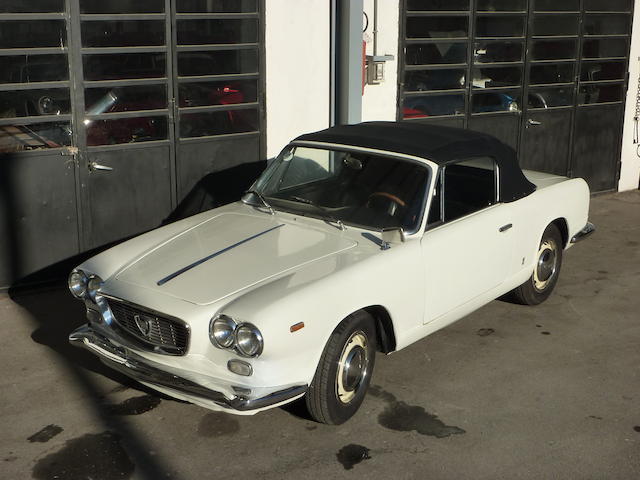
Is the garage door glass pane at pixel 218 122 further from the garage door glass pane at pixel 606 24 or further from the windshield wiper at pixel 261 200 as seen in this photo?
the garage door glass pane at pixel 606 24

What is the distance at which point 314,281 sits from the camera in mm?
5164

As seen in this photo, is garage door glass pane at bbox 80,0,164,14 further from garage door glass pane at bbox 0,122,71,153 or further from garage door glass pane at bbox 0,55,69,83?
garage door glass pane at bbox 0,122,71,153


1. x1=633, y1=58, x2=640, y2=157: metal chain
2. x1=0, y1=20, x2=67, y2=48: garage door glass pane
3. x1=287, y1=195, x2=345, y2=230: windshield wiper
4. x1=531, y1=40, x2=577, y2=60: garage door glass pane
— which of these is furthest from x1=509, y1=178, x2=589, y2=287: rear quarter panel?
x1=633, y1=58, x2=640, y2=157: metal chain

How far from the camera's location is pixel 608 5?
11383 mm

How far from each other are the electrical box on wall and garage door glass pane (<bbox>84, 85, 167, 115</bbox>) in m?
2.38

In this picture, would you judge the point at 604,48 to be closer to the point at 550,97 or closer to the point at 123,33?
the point at 550,97

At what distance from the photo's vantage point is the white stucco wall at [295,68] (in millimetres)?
8883

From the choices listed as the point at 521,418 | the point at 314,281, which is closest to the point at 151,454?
the point at 314,281

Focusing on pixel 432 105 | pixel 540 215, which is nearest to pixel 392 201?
pixel 540 215

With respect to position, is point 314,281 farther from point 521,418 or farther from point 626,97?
point 626,97

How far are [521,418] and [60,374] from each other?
3148 millimetres

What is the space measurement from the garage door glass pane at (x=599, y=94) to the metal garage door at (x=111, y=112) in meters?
4.80

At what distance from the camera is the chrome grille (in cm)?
499

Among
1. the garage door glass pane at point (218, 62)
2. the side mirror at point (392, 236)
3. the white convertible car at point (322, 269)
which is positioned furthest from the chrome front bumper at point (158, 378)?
the garage door glass pane at point (218, 62)
